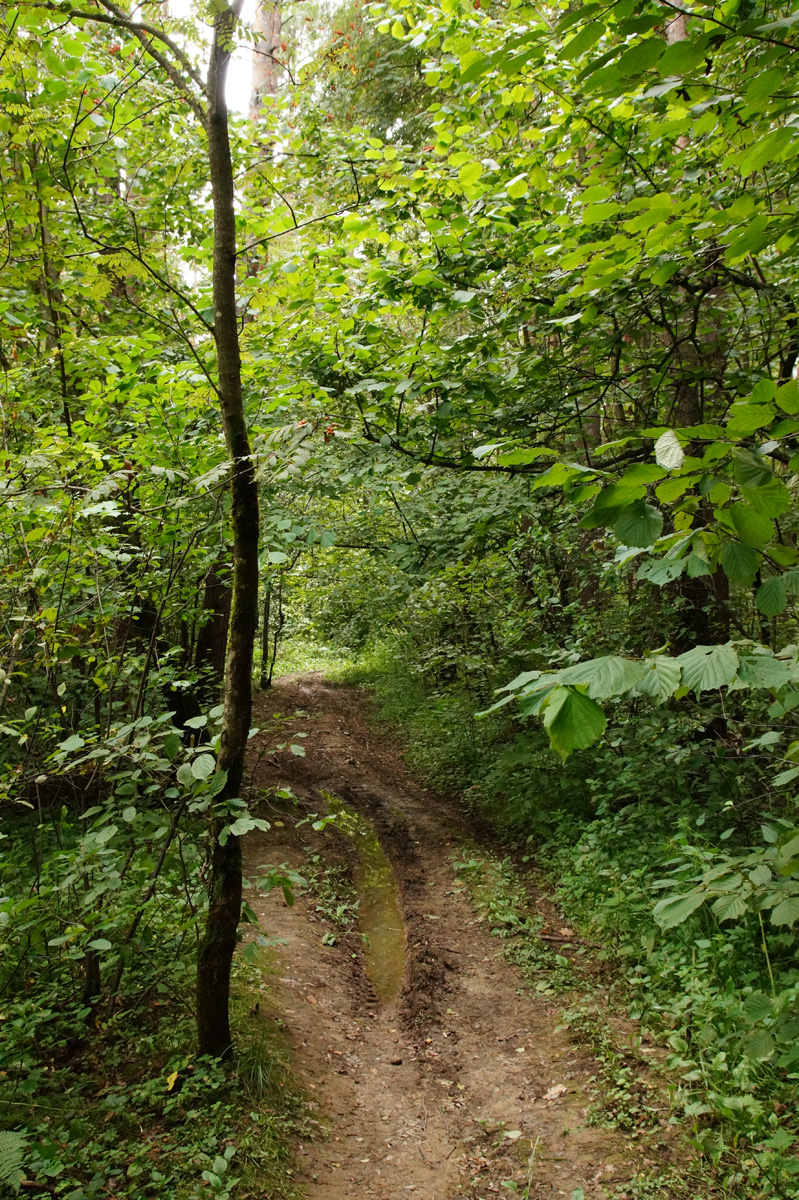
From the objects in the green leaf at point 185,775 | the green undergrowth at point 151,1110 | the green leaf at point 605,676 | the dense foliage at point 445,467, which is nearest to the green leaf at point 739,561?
the dense foliage at point 445,467

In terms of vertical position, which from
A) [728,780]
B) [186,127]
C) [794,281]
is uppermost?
[186,127]

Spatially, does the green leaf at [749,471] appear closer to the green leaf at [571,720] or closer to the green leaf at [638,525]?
the green leaf at [638,525]

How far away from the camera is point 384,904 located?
656cm

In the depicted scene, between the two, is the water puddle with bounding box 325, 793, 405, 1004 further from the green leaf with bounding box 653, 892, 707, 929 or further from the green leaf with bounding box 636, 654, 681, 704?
the green leaf with bounding box 636, 654, 681, 704

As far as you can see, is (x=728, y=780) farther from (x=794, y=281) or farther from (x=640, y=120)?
(x=640, y=120)

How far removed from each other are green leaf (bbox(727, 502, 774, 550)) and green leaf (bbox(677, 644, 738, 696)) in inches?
9.9

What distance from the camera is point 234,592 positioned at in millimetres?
3494

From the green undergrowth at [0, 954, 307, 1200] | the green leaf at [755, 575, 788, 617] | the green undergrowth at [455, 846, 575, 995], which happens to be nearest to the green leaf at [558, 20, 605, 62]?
the green leaf at [755, 575, 788, 617]

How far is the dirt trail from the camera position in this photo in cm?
347

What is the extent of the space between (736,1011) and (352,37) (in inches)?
536

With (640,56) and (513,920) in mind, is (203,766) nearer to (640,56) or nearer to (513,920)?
(640,56)

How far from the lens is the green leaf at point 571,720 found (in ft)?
4.31

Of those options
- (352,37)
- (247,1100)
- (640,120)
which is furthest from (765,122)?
(352,37)

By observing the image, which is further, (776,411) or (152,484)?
(152,484)
